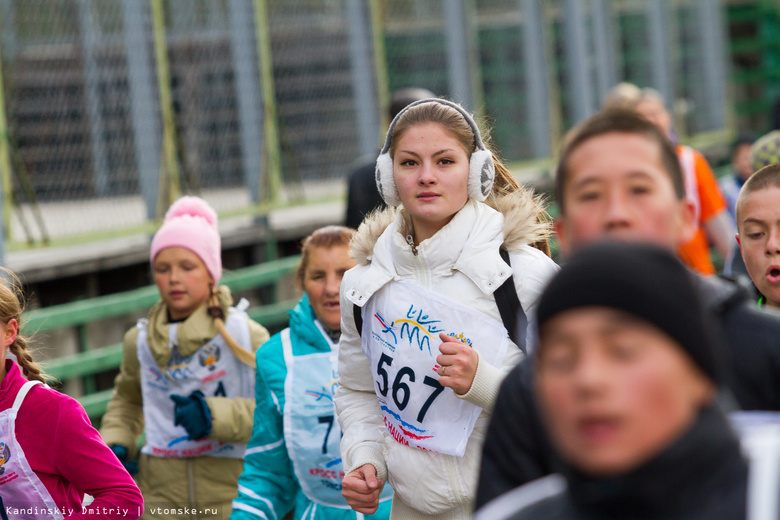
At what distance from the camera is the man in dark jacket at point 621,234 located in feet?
5.91

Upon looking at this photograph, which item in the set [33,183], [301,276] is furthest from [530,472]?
[33,183]

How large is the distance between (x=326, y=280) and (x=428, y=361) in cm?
Answer: 124

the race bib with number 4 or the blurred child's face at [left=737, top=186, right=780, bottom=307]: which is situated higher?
the blurred child's face at [left=737, top=186, right=780, bottom=307]

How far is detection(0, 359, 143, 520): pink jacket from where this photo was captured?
2.87m

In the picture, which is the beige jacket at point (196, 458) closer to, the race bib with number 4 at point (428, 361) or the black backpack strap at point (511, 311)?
the race bib with number 4 at point (428, 361)

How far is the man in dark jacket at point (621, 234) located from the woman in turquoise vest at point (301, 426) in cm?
184

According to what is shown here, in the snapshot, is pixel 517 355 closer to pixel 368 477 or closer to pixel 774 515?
pixel 368 477

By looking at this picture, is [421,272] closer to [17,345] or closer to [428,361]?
[428,361]

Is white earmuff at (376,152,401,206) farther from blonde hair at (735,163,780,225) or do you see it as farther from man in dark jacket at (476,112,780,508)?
man in dark jacket at (476,112,780,508)

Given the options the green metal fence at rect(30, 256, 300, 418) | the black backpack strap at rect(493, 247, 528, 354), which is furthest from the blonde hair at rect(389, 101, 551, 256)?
the green metal fence at rect(30, 256, 300, 418)

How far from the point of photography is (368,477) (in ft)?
9.45

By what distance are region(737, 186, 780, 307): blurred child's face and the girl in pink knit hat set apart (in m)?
2.14

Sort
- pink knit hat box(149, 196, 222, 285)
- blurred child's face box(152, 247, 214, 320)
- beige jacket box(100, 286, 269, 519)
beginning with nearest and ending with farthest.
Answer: beige jacket box(100, 286, 269, 519)
blurred child's face box(152, 247, 214, 320)
pink knit hat box(149, 196, 222, 285)

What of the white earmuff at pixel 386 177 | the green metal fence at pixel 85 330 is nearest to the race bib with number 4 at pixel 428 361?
the white earmuff at pixel 386 177
